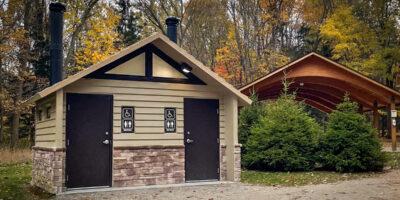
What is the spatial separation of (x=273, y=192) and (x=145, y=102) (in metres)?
4.09

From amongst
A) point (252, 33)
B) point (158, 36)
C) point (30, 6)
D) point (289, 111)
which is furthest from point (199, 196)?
point (252, 33)

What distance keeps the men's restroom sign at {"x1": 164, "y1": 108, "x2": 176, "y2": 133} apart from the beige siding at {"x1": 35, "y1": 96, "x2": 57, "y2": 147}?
291 cm

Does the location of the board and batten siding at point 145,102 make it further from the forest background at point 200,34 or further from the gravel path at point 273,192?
the forest background at point 200,34

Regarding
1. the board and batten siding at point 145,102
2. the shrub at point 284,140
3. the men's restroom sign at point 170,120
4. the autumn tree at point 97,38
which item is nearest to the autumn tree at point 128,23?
the autumn tree at point 97,38

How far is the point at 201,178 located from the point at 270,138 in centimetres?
297

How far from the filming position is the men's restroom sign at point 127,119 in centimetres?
1095

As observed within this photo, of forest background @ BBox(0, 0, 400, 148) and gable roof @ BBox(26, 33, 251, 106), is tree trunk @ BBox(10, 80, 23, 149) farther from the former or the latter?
gable roof @ BBox(26, 33, 251, 106)

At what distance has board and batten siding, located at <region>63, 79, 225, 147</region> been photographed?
10.8 metres

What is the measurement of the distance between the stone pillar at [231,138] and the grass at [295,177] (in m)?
0.42

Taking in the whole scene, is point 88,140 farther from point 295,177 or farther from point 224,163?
point 295,177

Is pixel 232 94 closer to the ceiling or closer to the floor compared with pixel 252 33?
closer to the floor

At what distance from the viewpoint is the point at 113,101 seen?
10.9 meters

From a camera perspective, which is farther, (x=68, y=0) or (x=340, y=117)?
(x=68, y=0)

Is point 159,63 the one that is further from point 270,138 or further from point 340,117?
point 340,117
